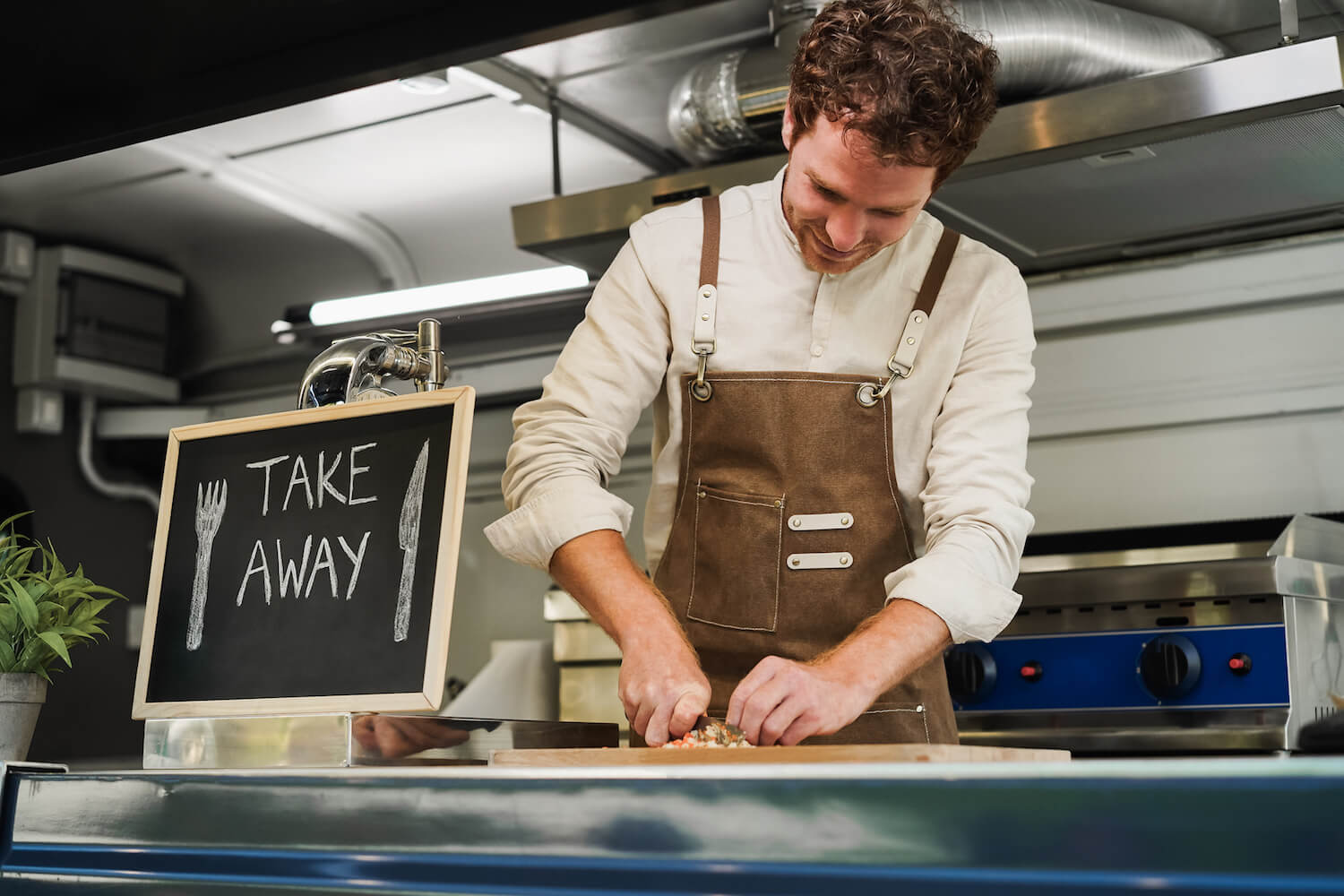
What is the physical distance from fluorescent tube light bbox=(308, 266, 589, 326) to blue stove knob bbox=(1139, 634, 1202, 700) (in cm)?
166

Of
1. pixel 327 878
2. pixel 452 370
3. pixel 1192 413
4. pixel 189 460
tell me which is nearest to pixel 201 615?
pixel 189 460

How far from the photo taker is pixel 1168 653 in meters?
2.27

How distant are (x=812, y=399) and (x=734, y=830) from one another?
3.06 feet

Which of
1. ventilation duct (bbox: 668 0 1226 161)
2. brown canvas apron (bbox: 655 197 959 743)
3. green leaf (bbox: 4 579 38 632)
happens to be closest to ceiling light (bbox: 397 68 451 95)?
ventilation duct (bbox: 668 0 1226 161)

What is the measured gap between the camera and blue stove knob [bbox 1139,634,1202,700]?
2.25 m

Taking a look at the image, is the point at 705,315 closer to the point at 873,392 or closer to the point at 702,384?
the point at 702,384

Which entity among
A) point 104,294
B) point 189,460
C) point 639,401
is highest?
point 104,294

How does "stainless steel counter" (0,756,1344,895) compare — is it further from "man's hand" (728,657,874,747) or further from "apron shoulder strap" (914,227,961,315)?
"apron shoulder strap" (914,227,961,315)

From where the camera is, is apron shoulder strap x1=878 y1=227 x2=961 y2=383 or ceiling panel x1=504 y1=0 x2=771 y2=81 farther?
ceiling panel x1=504 y1=0 x2=771 y2=81

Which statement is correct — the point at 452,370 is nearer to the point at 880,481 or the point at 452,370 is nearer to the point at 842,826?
the point at 880,481

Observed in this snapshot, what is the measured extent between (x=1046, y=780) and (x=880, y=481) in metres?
0.96

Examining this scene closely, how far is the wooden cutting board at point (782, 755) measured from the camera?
3.06 feet

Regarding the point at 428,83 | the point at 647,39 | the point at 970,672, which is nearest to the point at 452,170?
the point at 428,83

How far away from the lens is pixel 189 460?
4.67 ft
